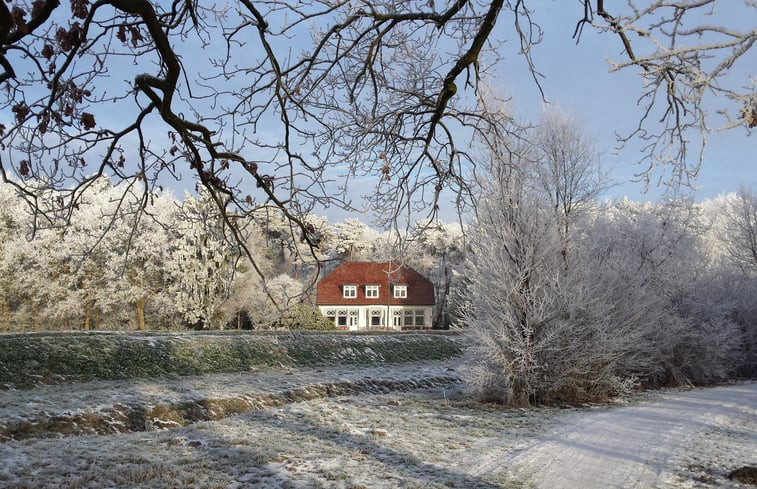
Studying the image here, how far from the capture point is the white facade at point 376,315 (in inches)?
1690

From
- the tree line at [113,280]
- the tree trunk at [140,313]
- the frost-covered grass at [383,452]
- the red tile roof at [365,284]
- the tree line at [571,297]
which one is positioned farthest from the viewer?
the red tile roof at [365,284]

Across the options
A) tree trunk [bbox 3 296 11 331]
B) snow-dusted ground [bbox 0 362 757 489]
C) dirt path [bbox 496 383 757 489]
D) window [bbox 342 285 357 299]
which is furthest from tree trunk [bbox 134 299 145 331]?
dirt path [bbox 496 383 757 489]

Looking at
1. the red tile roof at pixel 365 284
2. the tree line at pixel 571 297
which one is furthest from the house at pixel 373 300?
the tree line at pixel 571 297

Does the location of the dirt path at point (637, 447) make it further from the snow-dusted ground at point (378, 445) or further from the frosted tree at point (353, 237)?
the frosted tree at point (353, 237)

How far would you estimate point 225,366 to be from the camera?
53.4ft

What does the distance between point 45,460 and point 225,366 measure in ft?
33.3

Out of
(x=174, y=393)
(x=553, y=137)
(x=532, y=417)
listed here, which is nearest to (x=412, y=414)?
(x=532, y=417)

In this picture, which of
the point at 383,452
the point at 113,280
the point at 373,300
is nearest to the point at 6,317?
the point at 113,280

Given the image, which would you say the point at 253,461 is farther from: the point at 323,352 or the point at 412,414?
the point at 323,352

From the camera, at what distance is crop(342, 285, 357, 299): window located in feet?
143

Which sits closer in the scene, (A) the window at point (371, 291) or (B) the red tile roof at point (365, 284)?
(B) the red tile roof at point (365, 284)

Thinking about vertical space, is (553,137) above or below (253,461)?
above

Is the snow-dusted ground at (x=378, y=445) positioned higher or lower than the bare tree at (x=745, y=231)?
lower

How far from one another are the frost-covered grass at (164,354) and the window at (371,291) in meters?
20.3
